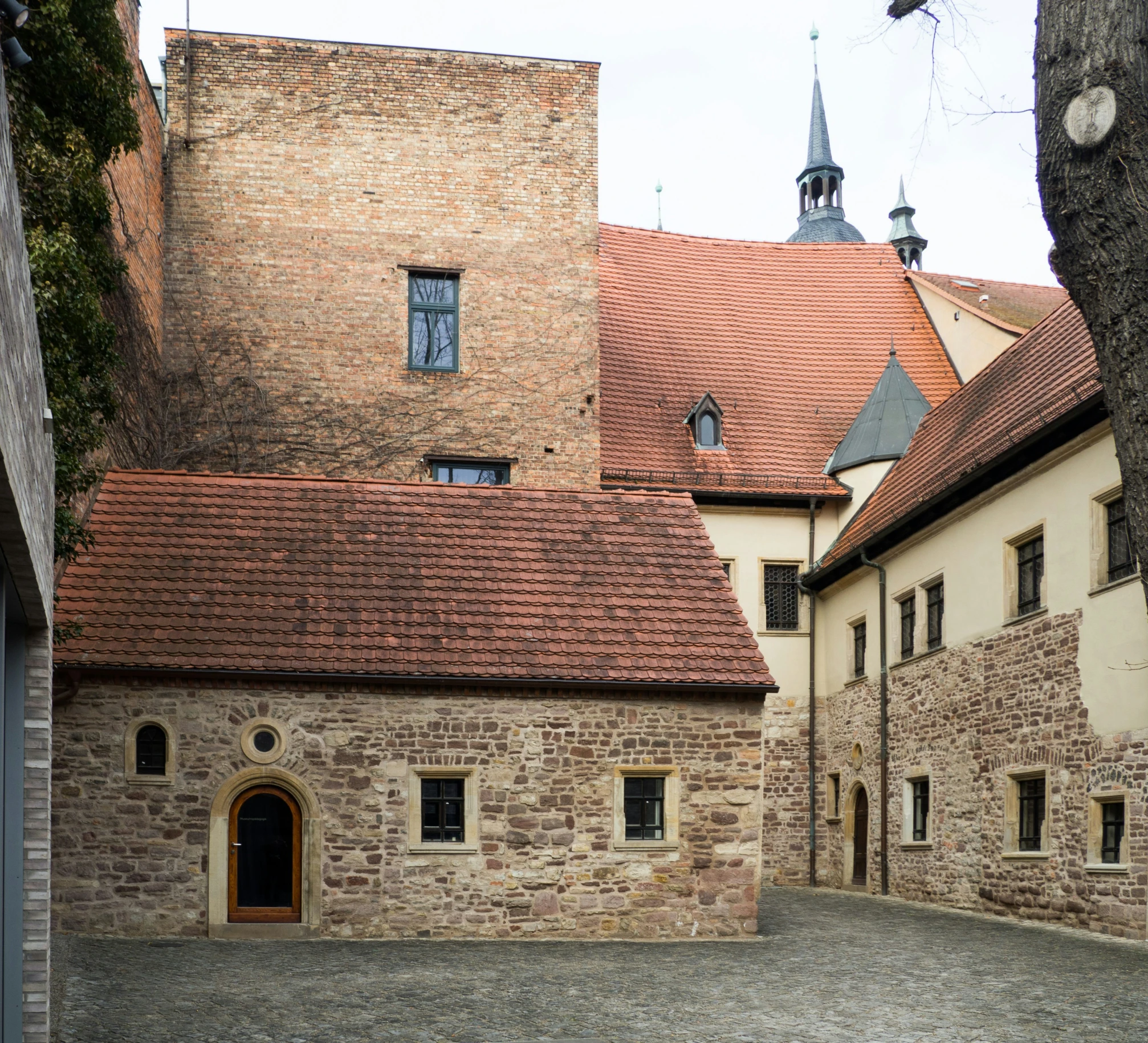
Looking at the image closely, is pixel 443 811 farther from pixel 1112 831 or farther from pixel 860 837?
pixel 860 837

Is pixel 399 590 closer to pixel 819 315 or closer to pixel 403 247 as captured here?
pixel 403 247

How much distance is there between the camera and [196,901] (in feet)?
45.6

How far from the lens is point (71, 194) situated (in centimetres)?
1268

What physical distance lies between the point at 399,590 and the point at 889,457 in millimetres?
10796

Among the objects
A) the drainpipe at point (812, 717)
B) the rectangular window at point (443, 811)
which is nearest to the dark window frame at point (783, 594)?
the drainpipe at point (812, 717)

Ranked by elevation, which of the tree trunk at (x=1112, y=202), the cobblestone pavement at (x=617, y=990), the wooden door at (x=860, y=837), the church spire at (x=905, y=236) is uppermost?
the church spire at (x=905, y=236)

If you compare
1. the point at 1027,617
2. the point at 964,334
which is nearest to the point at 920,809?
the point at 1027,617

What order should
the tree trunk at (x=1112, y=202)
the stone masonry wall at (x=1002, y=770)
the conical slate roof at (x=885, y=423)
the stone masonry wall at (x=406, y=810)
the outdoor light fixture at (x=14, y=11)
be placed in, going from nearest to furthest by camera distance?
the tree trunk at (x=1112, y=202) < the outdoor light fixture at (x=14, y=11) < the stone masonry wall at (x=406, y=810) < the stone masonry wall at (x=1002, y=770) < the conical slate roof at (x=885, y=423)

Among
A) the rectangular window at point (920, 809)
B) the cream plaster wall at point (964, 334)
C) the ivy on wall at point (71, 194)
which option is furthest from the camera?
the cream plaster wall at point (964, 334)

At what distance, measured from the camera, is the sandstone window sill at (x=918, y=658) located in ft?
63.2

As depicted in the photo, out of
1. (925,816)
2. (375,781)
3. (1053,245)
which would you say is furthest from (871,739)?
(1053,245)

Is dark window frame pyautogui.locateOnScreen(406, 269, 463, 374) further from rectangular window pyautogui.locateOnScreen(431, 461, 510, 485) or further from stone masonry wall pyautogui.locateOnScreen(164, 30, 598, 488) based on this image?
rectangular window pyautogui.locateOnScreen(431, 461, 510, 485)

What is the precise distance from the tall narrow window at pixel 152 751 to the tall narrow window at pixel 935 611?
33.2 feet

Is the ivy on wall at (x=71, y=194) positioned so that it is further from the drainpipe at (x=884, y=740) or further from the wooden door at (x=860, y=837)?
the wooden door at (x=860, y=837)
